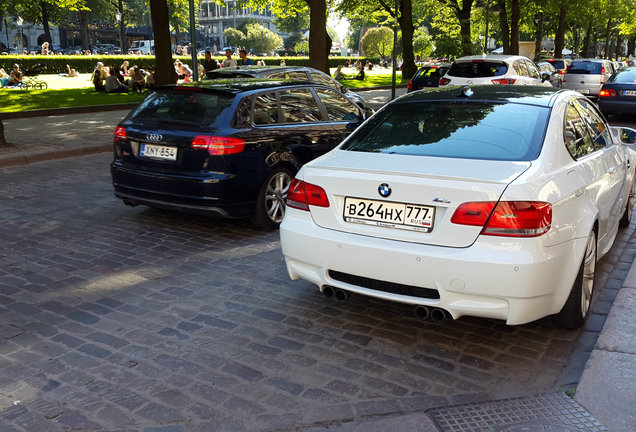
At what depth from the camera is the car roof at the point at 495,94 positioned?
4898 millimetres

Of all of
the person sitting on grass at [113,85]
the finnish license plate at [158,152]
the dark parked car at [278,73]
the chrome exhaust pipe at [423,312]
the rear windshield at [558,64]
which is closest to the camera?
the chrome exhaust pipe at [423,312]

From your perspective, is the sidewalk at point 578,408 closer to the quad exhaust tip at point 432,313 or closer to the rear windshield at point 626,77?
the quad exhaust tip at point 432,313

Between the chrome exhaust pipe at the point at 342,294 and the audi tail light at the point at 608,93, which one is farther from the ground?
the audi tail light at the point at 608,93

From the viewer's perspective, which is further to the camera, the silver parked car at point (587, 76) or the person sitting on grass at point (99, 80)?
the silver parked car at point (587, 76)

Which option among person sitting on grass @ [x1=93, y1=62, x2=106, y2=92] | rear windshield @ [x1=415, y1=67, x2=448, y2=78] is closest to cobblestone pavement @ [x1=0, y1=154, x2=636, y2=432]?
rear windshield @ [x1=415, y1=67, x2=448, y2=78]

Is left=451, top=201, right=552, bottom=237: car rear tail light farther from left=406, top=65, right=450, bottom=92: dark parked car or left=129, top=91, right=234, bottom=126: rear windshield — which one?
left=406, top=65, right=450, bottom=92: dark parked car

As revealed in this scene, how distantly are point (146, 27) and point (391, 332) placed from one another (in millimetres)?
125249

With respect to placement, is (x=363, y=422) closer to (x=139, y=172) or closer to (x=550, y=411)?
(x=550, y=411)

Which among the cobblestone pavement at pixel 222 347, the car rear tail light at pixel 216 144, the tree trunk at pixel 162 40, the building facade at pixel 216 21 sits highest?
the building facade at pixel 216 21

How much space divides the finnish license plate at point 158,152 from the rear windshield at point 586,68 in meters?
23.1

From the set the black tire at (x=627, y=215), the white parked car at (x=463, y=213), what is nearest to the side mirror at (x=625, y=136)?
the black tire at (x=627, y=215)

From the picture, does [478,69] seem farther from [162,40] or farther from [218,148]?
[218,148]

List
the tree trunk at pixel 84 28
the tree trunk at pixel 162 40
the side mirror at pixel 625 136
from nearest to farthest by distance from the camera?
1. the side mirror at pixel 625 136
2. the tree trunk at pixel 162 40
3. the tree trunk at pixel 84 28

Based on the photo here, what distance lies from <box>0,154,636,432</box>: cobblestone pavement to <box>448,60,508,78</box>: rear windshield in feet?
37.2
